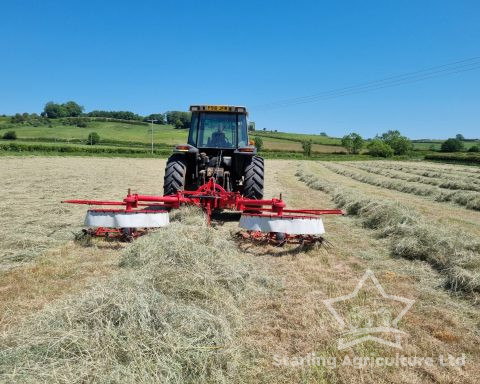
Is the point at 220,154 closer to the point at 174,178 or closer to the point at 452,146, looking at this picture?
the point at 174,178

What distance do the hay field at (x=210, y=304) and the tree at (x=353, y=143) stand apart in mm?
72948

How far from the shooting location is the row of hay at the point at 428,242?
14.3 ft

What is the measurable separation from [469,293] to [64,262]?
455 cm

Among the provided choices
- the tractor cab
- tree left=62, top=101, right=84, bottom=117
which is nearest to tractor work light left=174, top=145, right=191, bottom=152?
the tractor cab

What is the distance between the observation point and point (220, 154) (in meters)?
8.09

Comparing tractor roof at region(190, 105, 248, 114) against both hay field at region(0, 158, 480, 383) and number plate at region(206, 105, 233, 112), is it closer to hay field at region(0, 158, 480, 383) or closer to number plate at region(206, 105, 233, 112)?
number plate at region(206, 105, 233, 112)

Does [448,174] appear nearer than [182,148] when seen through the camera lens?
No

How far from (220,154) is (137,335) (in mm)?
5757

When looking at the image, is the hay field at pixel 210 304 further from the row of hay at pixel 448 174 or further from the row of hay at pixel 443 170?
the row of hay at pixel 443 170

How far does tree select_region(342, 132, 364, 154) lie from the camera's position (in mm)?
75875

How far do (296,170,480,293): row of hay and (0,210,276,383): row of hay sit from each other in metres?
2.48

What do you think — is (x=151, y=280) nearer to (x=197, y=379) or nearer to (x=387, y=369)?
(x=197, y=379)

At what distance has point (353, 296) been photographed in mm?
3881

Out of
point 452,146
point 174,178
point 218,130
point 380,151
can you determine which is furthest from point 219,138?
point 452,146
